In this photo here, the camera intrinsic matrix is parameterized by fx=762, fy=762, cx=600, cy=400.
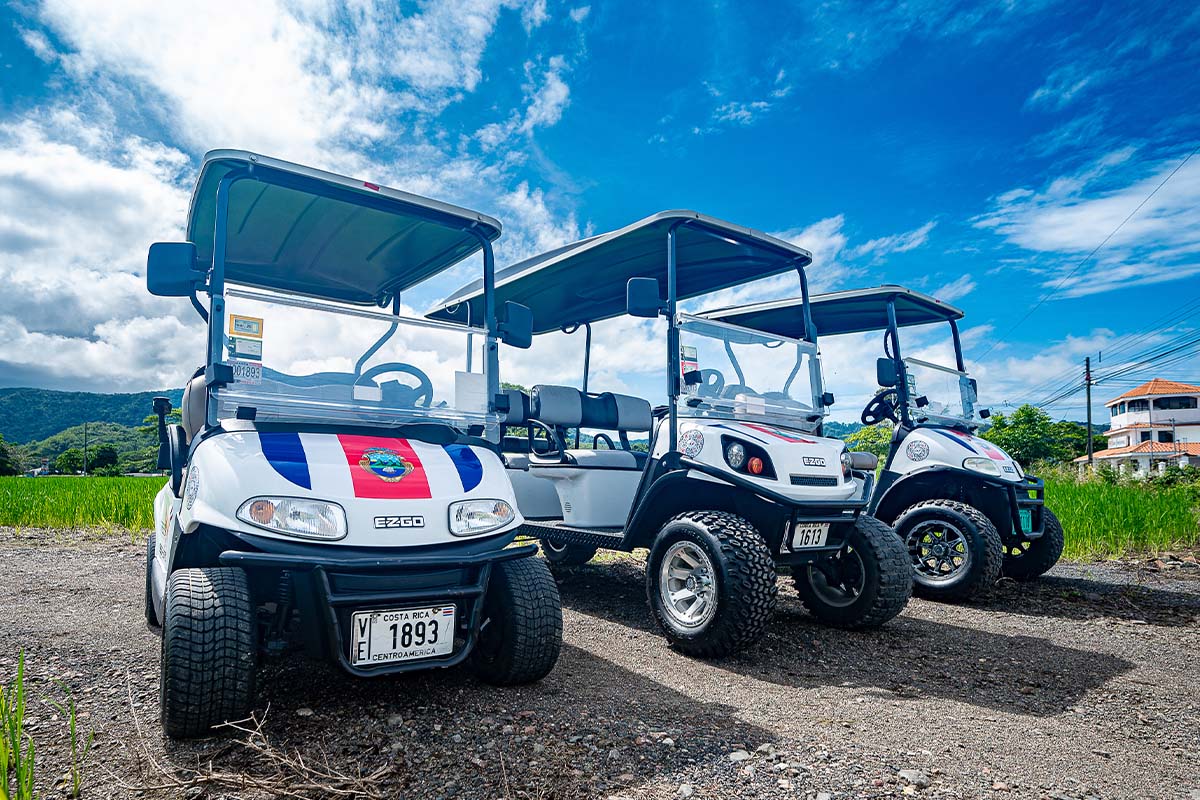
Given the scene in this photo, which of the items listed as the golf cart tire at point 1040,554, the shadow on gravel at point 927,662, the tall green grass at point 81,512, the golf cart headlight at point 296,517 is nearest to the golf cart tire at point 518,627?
the golf cart headlight at point 296,517

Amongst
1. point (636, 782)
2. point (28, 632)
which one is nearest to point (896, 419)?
point (636, 782)

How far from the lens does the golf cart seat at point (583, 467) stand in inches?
231

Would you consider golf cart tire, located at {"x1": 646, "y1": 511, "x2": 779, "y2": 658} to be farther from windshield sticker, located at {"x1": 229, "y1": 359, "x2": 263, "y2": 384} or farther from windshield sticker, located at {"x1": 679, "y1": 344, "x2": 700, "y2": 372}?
windshield sticker, located at {"x1": 229, "y1": 359, "x2": 263, "y2": 384}

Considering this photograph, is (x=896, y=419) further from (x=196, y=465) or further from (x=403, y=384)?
(x=196, y=465)

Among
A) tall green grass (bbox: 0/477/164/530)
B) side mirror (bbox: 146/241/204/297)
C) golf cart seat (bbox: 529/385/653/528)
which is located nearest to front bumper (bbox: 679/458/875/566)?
golf cart seat (bbox: 529/385/653/528)

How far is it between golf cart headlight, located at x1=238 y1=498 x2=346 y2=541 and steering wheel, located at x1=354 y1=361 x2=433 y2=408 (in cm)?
116

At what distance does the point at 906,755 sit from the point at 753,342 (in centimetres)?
333

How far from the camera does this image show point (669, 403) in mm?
5125

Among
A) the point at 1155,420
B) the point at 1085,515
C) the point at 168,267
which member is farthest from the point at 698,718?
the point at 1155,420

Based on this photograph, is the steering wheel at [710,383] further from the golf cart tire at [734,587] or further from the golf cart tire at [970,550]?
the golf cart tire at [970,550]

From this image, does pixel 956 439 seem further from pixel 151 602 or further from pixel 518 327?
pixel 151 602

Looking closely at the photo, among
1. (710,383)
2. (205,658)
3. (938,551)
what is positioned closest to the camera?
(205,658)

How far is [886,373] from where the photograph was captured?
24.3ft

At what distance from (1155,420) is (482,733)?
87.2m
